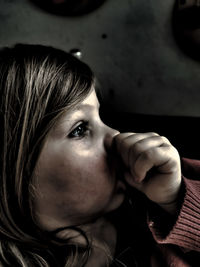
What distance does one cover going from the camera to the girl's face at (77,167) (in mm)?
631

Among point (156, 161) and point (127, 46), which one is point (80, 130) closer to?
point (156, 161)

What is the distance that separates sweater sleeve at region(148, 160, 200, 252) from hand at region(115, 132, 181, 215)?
0.03 meters

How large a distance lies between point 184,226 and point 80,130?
0.95 ft

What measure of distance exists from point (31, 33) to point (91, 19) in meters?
0.22

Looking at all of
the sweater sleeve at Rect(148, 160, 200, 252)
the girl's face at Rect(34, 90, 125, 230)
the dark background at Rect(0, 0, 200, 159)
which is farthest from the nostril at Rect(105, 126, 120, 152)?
the dark background at Rect(0, 0, 200, 159)

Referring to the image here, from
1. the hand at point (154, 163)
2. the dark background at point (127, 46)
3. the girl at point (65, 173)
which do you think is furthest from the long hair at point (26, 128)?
the dark background at point (127, 46)

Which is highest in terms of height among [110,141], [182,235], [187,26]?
[187,26]

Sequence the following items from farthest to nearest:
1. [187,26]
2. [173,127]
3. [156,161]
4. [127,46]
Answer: [127,46]
[187,26]
[173,127]
[156,161]

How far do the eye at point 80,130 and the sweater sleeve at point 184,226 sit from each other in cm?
23

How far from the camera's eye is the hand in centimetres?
57

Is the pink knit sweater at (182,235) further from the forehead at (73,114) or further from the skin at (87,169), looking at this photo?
the forehead at (73,114)

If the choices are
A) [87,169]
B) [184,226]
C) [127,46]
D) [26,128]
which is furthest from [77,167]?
[127,46]

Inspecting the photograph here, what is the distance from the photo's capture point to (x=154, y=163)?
57 cm

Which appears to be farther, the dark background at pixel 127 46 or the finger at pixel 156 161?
the dark background at pixel 127 46
